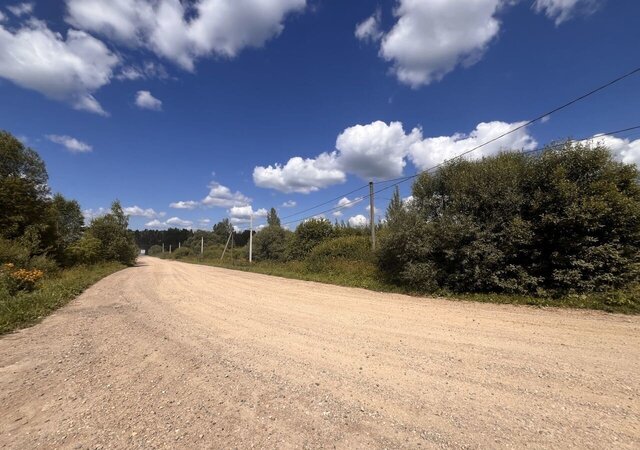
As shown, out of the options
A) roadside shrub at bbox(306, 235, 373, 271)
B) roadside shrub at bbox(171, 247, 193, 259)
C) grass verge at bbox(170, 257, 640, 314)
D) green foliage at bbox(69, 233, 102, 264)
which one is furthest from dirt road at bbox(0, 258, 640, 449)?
roadside shrub at bbox(171, 247, 193, 259)

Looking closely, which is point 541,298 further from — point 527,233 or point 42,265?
point 42,265

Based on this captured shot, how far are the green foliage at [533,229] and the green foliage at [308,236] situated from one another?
18684 mm

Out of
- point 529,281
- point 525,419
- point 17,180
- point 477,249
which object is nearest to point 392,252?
point 477,249

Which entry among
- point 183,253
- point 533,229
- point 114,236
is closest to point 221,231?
point 183,253

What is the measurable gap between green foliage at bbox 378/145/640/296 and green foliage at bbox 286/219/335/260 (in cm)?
1868

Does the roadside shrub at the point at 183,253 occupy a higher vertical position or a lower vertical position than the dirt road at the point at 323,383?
higher

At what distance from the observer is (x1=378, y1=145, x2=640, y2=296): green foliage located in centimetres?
925

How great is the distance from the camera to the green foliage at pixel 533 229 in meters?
9.25

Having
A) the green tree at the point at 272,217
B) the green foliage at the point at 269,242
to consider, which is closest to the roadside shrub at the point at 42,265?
the green foliage at the point at 269,242

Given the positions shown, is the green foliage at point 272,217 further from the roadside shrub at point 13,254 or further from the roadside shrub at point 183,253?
the roadside shrub at point 13,254

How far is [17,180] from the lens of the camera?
20.4 meters

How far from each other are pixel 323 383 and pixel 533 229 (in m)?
9.47

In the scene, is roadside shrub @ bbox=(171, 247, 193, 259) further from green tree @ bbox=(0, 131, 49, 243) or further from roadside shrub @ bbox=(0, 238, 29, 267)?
roadside shrub @ bbox=(0, 238, 29, 267)

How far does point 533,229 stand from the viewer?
1030cm
